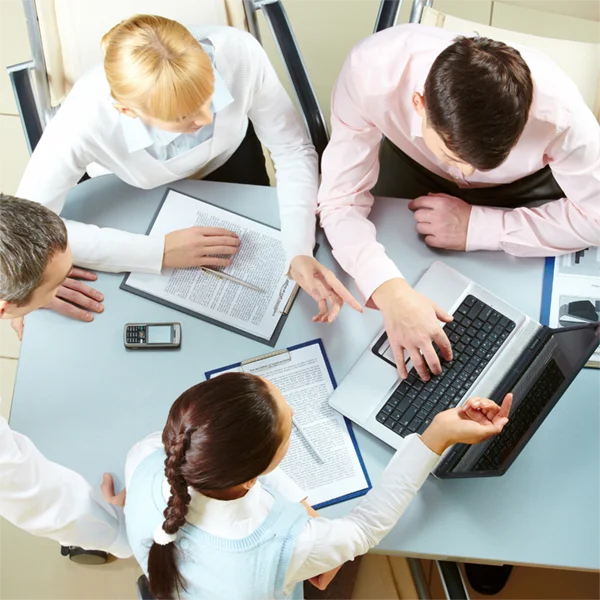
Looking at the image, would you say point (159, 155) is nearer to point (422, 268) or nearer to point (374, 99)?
point (374, 99)

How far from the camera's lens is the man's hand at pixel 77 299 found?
4.55 ft

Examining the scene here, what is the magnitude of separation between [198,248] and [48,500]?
0.54 metres

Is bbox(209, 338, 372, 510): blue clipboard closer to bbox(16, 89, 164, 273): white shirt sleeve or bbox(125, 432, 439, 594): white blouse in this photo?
bbox(125, 432, 439, 594): white blouse

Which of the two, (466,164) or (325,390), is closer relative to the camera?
(466,164)

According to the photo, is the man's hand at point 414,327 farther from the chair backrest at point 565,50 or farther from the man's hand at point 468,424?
the chair backrest at point 565,50

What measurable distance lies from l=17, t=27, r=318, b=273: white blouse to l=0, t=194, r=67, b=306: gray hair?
0.21m

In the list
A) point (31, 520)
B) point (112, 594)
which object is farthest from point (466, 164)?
point (112, 594)

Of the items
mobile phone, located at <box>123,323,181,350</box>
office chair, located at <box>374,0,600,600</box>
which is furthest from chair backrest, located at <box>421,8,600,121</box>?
mobile phone, located at <box>123,323,181,350</box>

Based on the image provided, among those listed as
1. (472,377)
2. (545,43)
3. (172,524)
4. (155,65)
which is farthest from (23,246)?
(545,43)

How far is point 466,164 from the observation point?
125 cm

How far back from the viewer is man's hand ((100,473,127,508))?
128 centimetres

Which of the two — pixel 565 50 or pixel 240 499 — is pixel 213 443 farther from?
pixel 565 50

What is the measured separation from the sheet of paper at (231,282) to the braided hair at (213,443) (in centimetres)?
32

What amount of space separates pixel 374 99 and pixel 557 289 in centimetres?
53
